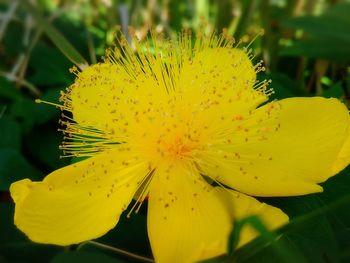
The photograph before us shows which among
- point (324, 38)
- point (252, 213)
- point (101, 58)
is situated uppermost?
point (101, 58)

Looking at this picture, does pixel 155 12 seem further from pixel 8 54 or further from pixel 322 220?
pixel 322 220

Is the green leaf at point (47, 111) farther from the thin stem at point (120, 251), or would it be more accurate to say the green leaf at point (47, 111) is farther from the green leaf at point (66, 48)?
the thin stem at point (120, 251)

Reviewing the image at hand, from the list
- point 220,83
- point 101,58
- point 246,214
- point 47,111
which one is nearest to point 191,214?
point 246,214

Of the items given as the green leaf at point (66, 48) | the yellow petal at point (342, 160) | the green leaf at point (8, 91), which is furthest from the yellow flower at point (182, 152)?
the green leaf at point (8, 91)

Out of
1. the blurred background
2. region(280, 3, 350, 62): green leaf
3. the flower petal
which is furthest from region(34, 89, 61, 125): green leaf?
region(280, 3, 350, 62): green leaf

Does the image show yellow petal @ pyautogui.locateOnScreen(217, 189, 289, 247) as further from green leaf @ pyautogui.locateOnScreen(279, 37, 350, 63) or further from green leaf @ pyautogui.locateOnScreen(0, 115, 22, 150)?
green leaf @ pyautogui.locateOnScreen(279, 37, 350, 63)

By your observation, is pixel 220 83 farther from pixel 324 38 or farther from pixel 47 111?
pixel 324 38
